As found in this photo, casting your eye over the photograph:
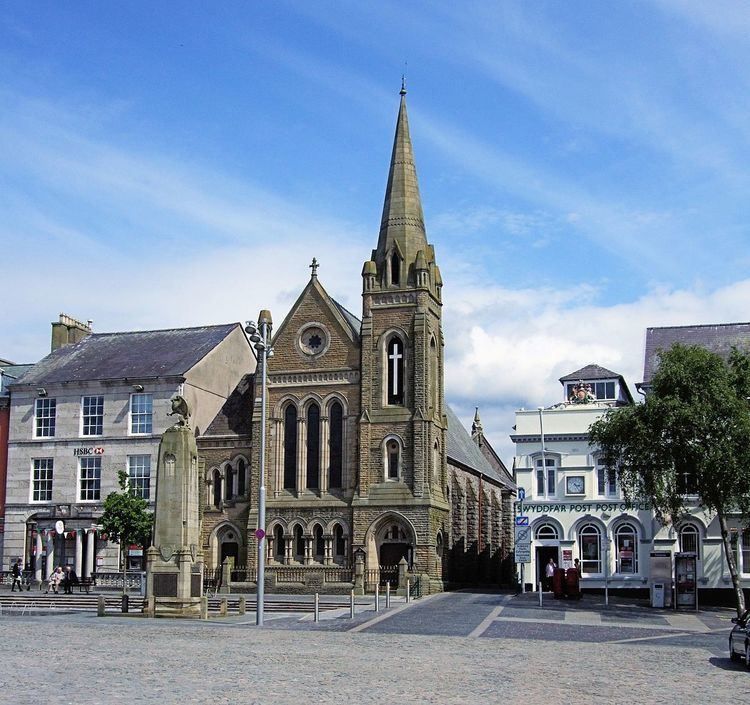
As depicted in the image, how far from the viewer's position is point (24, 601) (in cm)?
4306

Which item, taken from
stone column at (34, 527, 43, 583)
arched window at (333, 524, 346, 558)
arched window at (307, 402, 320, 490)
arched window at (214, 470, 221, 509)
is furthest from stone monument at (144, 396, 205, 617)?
stone column at (34, 527, 43, 583)

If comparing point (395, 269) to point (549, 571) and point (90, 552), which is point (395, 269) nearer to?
point (549, 571)

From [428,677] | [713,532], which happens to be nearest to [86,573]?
[713,532]

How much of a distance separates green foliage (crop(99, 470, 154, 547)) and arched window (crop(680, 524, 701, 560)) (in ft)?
81.1

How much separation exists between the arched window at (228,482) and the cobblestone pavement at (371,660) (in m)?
21.2

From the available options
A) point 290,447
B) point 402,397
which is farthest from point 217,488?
point 402,397

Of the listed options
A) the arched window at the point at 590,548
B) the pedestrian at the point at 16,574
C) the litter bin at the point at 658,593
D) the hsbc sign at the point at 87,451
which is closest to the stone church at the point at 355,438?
the hsbc sign at the point at 87,451

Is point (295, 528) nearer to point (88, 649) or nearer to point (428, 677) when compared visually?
point (88, 649)

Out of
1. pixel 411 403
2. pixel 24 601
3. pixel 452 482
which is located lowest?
pixel 24 601

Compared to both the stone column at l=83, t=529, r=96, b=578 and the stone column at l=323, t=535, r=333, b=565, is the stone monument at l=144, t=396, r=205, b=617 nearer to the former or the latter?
the stone column at l=323, t=535, r=333, b=565

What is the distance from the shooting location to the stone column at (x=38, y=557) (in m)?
56.9

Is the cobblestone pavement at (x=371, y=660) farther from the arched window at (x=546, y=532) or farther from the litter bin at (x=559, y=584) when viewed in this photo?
the arched window at (x=546, y=532)

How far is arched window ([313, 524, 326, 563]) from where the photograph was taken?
178 feet

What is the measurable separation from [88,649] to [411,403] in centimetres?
3253
